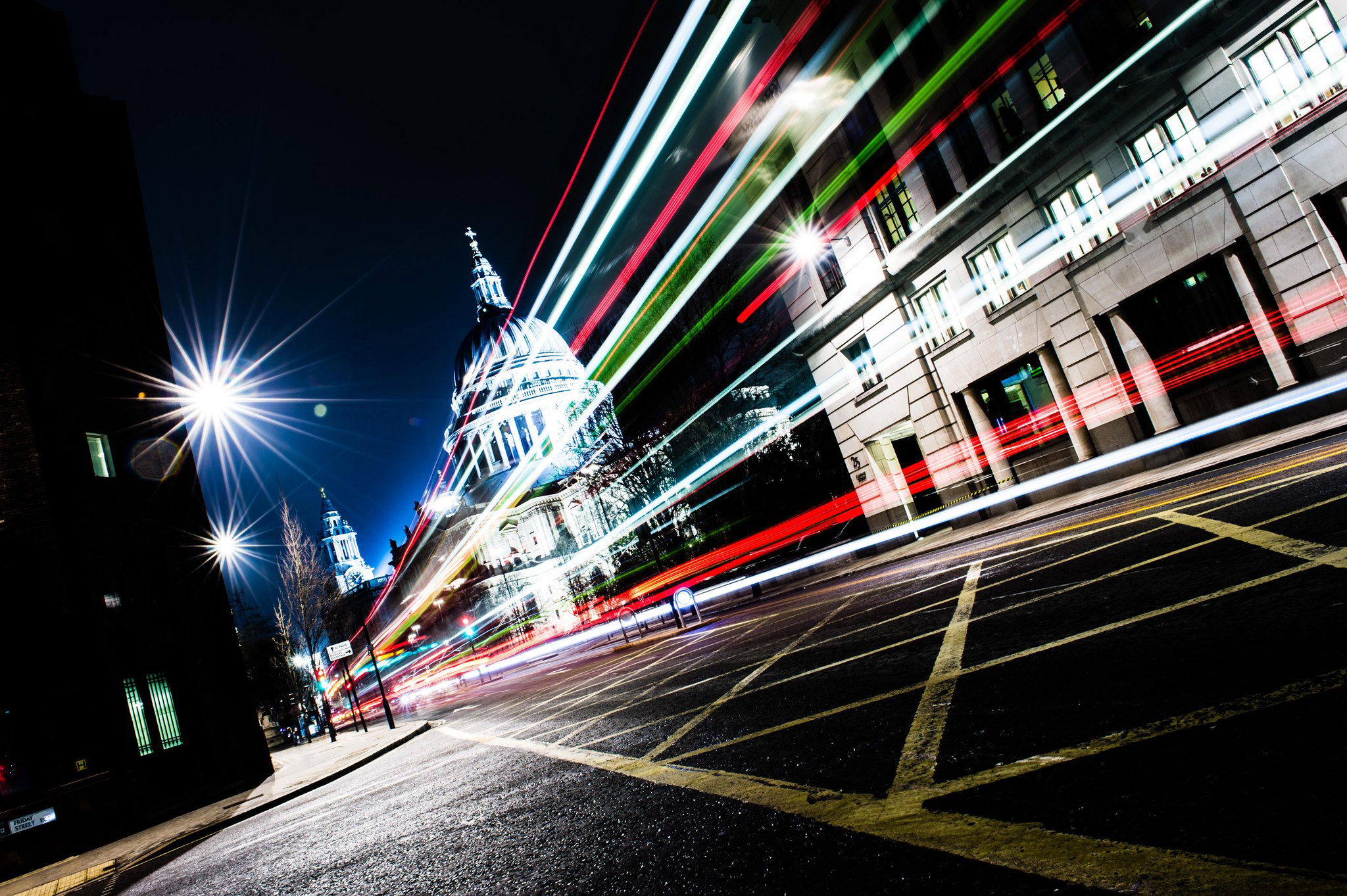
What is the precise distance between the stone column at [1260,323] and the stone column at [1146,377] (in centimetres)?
205

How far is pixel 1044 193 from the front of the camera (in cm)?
1597

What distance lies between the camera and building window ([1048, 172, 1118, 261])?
15055mm

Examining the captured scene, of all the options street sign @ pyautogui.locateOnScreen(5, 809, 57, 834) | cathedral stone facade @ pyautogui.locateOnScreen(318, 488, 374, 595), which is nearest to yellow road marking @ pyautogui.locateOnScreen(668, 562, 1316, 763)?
street sign @ pyautogui.locateOnScreen(5, 809, 57, 834)

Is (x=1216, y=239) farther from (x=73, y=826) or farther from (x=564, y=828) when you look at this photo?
(x=73, y=826)

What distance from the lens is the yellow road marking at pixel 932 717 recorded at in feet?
10.1

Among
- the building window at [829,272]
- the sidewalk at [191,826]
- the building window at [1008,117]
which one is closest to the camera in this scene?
the sidewalk at [191,826]

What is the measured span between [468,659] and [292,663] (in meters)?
25.9

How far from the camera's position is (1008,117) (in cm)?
1655

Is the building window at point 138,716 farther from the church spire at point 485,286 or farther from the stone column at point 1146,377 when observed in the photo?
the church spire at point 485,286

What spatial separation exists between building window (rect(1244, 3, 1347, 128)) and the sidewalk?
21524 mm

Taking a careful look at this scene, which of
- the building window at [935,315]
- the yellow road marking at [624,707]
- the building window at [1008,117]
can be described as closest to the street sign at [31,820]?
the yellow road marking at [624,707]

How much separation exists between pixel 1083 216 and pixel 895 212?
18.1 feet

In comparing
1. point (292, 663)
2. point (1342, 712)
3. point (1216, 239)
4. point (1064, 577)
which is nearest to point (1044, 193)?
point (1216, 239)

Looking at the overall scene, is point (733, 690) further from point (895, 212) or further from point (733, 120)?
point (895, 212)
